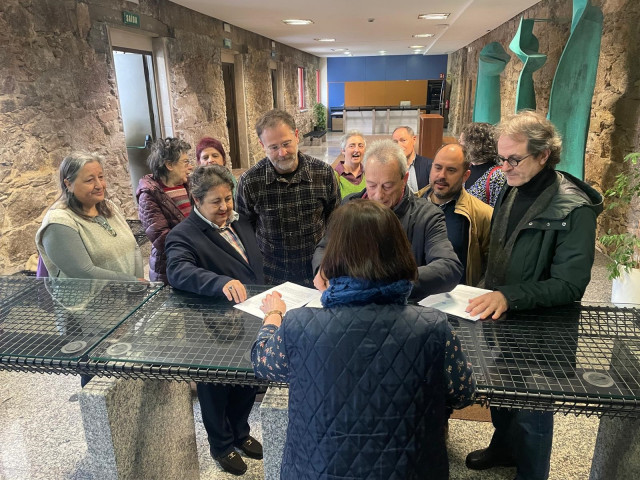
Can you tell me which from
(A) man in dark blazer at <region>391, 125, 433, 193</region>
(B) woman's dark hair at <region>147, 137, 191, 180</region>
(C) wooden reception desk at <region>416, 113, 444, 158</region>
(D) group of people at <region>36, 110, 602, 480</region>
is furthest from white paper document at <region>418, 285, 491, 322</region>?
(C) wooden reception desk at <region>416, 113, 444, 158</region>

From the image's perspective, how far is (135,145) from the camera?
5594 millimetres

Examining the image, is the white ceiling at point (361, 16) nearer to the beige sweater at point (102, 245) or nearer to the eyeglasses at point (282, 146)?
the eyeglasses at point (282, 146)

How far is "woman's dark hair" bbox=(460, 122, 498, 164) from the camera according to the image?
2467 millimetres

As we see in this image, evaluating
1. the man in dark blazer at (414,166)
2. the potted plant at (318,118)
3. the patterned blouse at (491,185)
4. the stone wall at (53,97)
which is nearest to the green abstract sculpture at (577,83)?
the man in dark blazer at (414,166)

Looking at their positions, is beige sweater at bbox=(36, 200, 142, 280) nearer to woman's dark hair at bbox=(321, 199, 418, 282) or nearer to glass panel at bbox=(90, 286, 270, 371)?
glass panel at bbox=(90, 286, 270, 371)

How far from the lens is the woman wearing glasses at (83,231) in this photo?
1803 millimetres

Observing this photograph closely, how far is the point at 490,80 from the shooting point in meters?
5.55

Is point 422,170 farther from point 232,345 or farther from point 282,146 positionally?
point 232,345

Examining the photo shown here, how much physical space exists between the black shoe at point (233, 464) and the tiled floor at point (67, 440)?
0.11ft

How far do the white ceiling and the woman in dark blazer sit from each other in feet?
14.7

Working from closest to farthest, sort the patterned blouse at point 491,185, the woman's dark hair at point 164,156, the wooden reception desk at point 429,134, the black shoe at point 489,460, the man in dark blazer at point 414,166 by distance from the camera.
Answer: the black shoe at point 489,460
the patterned blouse at point 491,185
the woman's dark hair at point 164,156
the man in dark blazer at point 414,166
the wooden reception desk at point 429,134

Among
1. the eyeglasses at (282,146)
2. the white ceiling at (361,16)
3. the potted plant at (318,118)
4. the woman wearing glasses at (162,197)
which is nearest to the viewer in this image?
the eyeglasses at (282,146)

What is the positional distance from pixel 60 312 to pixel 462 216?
1576 mm

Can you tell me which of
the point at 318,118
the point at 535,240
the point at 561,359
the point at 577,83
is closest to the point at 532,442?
the point at 561,359
